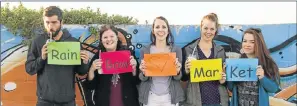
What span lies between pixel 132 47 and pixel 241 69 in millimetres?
1557

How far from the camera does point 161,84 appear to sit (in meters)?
4.32

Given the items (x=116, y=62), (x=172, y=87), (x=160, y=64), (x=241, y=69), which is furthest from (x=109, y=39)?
(x=241, y=69)

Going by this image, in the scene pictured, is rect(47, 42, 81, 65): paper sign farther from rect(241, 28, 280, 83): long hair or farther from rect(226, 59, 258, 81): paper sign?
rect(241, 28, 280, 83): long hair

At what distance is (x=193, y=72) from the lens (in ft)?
13.9

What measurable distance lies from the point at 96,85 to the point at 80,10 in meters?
1.87

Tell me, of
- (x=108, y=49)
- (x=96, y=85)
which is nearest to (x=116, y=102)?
(x=96, y=85)

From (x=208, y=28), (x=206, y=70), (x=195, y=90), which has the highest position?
(x=208, y=28)

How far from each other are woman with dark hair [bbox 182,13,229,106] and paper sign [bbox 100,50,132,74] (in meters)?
0.63

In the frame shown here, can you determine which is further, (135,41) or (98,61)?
(135,41)

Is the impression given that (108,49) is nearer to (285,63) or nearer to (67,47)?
(67,47)

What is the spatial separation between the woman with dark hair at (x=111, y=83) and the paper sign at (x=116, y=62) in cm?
5

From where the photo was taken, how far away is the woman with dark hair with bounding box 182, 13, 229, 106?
4.34 metres

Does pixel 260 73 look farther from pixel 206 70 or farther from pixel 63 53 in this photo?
pixel 63 53

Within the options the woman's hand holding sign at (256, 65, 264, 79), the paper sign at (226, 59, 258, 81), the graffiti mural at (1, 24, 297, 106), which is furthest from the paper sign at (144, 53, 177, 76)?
the graffiti mural at (1, 24, 297, 106)
